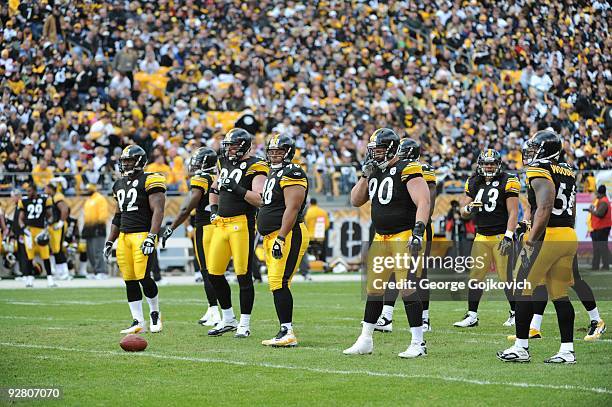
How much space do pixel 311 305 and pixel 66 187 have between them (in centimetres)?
834

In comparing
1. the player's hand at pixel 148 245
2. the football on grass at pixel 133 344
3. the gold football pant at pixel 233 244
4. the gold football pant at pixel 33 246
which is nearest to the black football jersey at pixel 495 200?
the gold football pant at pixel 233 244

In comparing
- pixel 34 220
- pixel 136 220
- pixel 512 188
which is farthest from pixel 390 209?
pixel 34 220

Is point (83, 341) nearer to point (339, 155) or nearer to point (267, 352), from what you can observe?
point (267, 352)

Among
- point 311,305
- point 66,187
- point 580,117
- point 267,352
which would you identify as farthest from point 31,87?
point 267,352

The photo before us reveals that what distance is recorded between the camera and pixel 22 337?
10.2 m

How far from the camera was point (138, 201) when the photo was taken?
1045 centimetres

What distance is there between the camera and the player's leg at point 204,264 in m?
11.1

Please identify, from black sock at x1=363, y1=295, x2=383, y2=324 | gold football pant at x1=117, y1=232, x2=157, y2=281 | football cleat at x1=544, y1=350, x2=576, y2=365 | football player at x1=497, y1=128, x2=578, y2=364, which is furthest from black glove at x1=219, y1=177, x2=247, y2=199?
football cleat at x1=544, y1=350, x2=576, y2=365

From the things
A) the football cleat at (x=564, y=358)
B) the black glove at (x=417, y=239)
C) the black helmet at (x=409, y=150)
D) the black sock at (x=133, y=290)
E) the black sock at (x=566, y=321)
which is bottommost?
the football cleat at (x=564, y=358)

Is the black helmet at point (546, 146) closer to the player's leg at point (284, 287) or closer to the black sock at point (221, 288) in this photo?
the player's leg at point (284, 287)

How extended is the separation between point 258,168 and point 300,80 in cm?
Result: 1522

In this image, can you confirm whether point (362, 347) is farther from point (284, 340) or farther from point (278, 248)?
point (278, 248)

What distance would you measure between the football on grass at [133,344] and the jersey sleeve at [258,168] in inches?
83.5

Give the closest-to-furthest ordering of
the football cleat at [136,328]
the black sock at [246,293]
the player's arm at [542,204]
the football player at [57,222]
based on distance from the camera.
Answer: the player's arm at [542,204], the black sock at [246,293], the football cleat at [136,328], the football player at [57,222]
